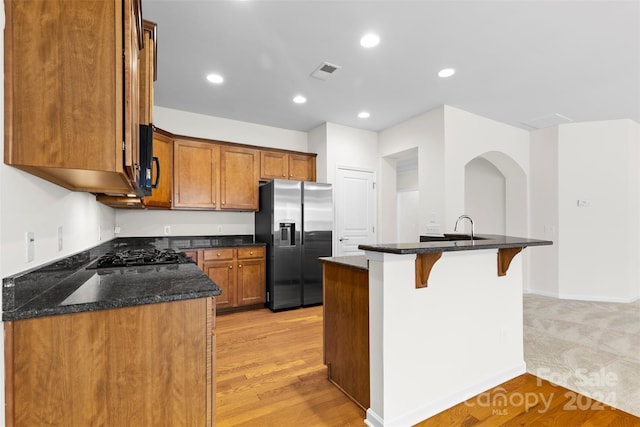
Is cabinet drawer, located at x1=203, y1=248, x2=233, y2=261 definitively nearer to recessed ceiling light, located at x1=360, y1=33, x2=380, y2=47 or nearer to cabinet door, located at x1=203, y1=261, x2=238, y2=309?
cabinet door, located at x1=203, y1=261, x2=238, y2=309

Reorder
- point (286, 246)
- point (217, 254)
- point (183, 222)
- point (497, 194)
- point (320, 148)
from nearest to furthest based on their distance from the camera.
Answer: point (217, 254) → point (286, 246) → point (183, 222) → point (320, 148) → point (497, 194)

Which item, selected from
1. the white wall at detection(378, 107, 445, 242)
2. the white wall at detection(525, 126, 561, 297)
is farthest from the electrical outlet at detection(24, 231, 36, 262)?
the white wall at detection(525, 126, 561, 297)

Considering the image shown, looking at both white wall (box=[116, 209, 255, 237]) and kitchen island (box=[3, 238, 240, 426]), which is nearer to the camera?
kitchen island (box=[3, 238, 240, 426])

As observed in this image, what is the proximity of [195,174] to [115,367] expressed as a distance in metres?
3.36

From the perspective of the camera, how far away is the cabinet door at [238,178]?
433 centimetres

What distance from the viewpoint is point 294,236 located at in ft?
14.2

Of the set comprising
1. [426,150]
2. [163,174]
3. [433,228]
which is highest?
[426,150]

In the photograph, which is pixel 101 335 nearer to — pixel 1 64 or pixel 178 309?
pixel 178 309

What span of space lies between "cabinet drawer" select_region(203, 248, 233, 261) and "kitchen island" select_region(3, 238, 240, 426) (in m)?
2.58

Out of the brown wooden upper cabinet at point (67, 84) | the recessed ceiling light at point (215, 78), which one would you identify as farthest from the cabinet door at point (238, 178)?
the brown wooden upper cabinet at point (67, 84)

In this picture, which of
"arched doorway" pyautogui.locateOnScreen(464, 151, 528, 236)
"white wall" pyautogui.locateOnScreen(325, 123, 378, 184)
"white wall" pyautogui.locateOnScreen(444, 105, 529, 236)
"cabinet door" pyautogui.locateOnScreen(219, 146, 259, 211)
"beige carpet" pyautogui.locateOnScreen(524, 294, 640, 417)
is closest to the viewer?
"beige carpet" pyautogui.locateOnScreen(524, 294, 640, 417)

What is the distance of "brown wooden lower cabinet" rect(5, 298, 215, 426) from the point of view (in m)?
1.01

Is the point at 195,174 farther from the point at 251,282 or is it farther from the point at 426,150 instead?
the point at 426,150

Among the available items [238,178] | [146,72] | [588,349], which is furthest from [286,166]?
[588,349]
